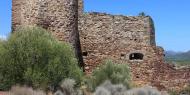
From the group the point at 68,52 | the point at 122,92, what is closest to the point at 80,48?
the point at 68,52

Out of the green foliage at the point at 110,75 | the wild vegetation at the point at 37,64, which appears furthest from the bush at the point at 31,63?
the green foliage at the point at 110,75

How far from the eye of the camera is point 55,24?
2494cm

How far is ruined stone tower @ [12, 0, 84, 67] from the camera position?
2467 centimetres

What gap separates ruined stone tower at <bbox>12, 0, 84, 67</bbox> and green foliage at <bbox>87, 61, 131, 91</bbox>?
74.6 inches

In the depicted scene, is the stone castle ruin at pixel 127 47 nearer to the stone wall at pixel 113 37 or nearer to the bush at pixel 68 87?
the stone wall at pixel 113 37

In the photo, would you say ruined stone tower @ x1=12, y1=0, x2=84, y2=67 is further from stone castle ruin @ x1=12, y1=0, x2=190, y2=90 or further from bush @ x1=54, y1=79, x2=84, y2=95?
bush @ x1=54, y1=79, x2=84, y2=95

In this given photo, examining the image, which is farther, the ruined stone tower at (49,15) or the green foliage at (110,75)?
the ruined stone tower at (49,15)

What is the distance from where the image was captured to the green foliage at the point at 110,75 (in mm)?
23797

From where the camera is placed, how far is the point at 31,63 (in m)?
20.6

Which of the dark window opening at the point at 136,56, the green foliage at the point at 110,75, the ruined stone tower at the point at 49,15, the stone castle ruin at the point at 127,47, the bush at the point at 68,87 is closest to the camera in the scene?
the bush at the point at 68,87

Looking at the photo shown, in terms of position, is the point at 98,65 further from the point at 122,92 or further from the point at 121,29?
the point at 122,92

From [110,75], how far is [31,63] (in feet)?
15.7

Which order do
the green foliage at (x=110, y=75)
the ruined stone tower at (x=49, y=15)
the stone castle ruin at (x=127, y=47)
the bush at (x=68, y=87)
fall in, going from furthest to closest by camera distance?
the stone castle ruin at (x=127, y=47) < the ruined stone tower at (x=49, y=15) < the green foliage at (x=110, y=75) < the bush at (x=68, y=87)

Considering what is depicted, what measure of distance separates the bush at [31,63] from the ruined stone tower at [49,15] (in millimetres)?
3557
